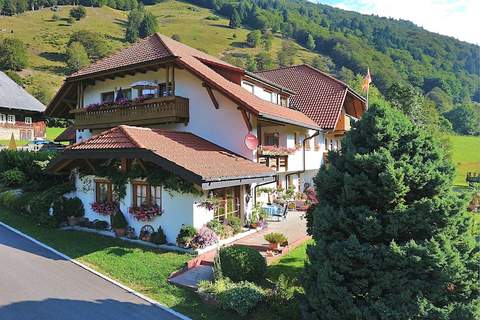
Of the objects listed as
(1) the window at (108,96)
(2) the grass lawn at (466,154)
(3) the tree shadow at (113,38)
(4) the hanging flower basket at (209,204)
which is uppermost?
(3) the tree shadow at (113,38)

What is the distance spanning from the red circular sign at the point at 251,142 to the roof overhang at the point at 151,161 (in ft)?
4.95

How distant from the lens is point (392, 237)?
756 cm

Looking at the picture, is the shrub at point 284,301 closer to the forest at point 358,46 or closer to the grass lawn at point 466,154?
the grass lawn at point 466,154

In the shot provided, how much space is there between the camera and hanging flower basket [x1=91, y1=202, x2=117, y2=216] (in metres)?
16.8

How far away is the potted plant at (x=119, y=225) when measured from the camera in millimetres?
16156

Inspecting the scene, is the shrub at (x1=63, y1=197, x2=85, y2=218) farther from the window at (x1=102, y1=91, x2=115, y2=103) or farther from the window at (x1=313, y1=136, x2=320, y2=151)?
the window at (x1=313, y1=136, x2=320, y2=151)

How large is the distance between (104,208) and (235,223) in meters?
5.47

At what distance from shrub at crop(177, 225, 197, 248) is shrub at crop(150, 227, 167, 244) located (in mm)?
793

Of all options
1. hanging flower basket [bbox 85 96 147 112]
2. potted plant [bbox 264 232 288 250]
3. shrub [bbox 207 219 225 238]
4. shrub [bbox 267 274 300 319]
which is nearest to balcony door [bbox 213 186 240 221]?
shrub [bbox 207 219 225 238]

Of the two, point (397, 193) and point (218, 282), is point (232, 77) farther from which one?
point (397, 193)

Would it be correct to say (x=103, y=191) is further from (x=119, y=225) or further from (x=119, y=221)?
(x=119, y=225)

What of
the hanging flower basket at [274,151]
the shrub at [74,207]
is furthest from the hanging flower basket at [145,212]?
the hanging flower basket at [274,151]

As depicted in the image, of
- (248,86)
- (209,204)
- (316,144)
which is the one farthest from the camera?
(316,144)

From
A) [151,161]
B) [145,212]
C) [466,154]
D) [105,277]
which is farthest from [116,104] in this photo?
[466,154]
